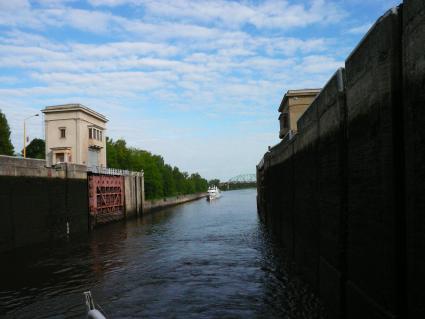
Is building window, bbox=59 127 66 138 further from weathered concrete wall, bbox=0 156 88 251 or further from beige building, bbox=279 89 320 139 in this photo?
beige building, bbox=279 89 320 139

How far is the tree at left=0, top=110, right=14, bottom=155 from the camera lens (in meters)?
54.9

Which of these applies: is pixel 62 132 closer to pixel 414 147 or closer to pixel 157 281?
pixel 157 281

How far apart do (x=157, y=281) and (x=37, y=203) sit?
16.7 m

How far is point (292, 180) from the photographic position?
18.9 meters

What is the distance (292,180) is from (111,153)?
204 ft

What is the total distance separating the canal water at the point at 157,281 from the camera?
12.2 meters

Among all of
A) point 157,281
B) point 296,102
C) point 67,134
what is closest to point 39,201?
point 157,281

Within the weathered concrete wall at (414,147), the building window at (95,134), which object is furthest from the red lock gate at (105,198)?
the weathered concrete wall at (414,147)

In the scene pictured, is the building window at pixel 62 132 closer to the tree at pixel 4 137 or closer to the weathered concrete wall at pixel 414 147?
the tree at pixel 4 137

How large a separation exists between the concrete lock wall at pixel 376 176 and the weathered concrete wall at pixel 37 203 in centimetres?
1999

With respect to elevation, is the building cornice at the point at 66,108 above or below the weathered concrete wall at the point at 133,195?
above

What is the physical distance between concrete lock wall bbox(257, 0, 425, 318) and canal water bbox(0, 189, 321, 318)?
7.65 ft

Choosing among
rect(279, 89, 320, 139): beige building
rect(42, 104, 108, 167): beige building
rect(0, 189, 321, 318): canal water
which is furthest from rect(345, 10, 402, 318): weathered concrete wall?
rect(42, 104, 108, 167): beige building

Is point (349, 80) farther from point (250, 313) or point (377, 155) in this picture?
point (250, 313)
